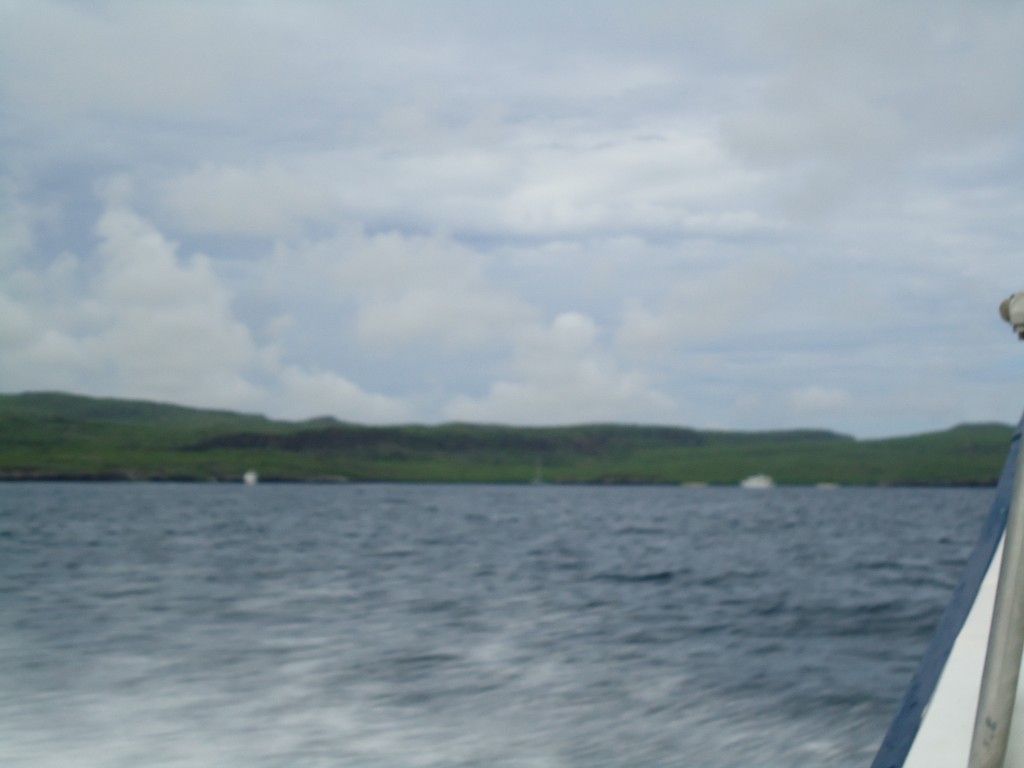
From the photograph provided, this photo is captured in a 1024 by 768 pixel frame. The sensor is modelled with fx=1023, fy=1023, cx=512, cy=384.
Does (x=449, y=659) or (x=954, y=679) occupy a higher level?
(x=954, y=679)

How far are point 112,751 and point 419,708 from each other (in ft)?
11.6

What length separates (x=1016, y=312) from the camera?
2793 mm

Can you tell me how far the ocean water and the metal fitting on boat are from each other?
7978mm

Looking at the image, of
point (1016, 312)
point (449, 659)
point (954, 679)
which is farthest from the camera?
point (449, 659)

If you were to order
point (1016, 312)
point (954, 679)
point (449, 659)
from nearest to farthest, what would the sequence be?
1. point (1016, 312)
2. point (954, 679)
3. point (449, 659)

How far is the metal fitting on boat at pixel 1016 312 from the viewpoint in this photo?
9.14 ft

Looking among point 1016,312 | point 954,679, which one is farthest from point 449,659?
point 1016,312

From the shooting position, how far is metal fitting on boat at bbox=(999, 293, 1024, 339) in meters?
2.79

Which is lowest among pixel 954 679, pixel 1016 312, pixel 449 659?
pixel 449 659

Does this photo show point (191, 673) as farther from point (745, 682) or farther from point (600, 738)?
point (745, 682)

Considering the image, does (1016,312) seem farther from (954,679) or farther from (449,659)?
(449,659)

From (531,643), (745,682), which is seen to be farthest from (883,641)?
(531,643)

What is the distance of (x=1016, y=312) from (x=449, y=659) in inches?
525

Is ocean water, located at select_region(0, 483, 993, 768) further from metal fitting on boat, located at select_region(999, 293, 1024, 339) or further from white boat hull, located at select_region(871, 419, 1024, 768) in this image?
metal fitting on boat, located at select_region(999, 293, 1024, 339)
